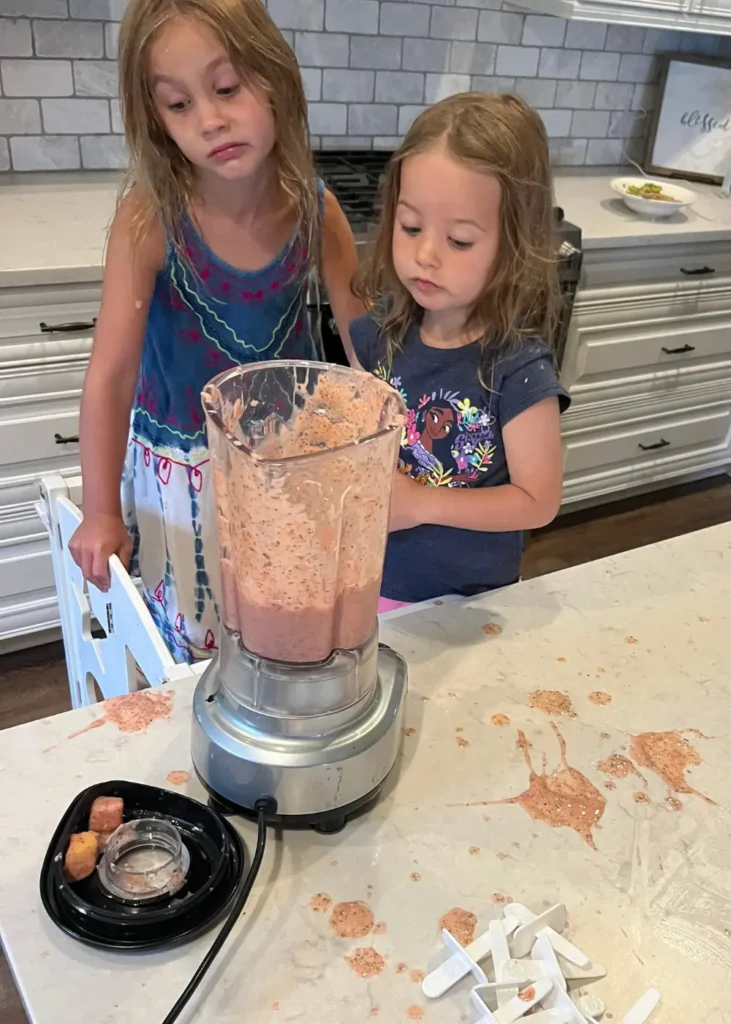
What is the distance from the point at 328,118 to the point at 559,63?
2.46ft

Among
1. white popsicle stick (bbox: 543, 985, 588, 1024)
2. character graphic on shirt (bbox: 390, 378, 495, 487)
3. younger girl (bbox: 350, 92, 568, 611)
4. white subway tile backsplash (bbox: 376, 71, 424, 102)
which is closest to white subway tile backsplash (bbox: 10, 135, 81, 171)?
white subway tile backsplash (bbox: 376, 71, 424, 102)

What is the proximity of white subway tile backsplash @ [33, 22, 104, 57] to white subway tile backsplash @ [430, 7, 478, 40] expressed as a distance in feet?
2.85

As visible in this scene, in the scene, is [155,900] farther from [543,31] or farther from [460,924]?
[543,31]

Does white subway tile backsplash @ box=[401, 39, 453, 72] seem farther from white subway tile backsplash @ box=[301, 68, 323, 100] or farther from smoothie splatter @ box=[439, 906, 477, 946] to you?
smoothie splatter @ box=[439, 906, 477, 946]

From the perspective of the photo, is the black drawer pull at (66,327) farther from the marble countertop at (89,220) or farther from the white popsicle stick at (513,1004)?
the white popsicle stick at (513,1004)

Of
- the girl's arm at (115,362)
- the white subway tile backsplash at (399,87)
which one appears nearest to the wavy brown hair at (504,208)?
the girl's arm at (115,362)

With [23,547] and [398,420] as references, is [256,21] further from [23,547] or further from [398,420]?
[23,547]

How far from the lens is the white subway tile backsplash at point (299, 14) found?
2.09 meters

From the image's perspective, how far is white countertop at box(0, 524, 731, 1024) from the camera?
0.56 m

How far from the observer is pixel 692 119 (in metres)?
2.64

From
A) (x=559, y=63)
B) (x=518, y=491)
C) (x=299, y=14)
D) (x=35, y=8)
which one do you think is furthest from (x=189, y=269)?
(x=559, y=63)

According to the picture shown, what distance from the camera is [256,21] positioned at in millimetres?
955

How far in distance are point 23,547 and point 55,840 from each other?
53.1 inches

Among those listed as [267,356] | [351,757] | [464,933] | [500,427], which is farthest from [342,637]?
[267,356]
